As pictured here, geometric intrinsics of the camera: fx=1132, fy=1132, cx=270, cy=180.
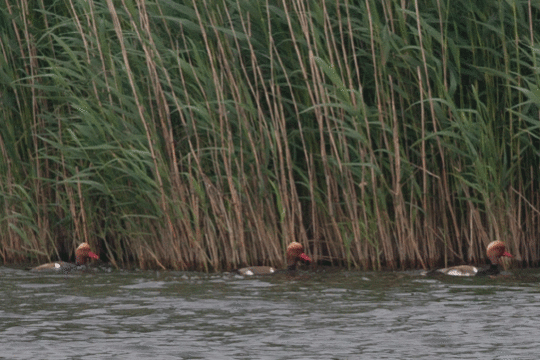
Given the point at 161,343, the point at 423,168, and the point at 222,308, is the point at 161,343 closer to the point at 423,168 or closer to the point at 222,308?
the point at 222,308

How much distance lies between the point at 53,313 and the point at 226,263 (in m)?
2.81

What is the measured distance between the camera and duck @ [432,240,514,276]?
10.4 meters

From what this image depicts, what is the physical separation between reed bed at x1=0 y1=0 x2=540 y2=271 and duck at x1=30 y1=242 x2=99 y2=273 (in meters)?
0.26

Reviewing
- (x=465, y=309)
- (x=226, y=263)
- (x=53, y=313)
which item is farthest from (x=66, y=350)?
(x=226, y=263)

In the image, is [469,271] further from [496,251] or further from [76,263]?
[76,263]

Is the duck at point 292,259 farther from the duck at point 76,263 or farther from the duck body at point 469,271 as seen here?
the duck at point 76,263

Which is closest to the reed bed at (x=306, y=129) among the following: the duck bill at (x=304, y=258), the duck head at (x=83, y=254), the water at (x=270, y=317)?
the duck head at (x=83, y=254)

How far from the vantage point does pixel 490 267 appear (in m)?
10.5

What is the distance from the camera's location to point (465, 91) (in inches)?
447

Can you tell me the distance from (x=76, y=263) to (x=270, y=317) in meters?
3.83

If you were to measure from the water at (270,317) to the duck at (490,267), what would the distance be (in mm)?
222

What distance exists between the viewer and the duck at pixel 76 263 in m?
11.7

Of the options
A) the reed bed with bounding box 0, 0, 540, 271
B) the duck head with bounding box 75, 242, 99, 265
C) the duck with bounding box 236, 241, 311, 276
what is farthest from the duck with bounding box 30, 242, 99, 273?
the duck with bounding box 236, 241, 311, 276

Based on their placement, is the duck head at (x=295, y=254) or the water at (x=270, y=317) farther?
the duck head at (x=295, y=254)
